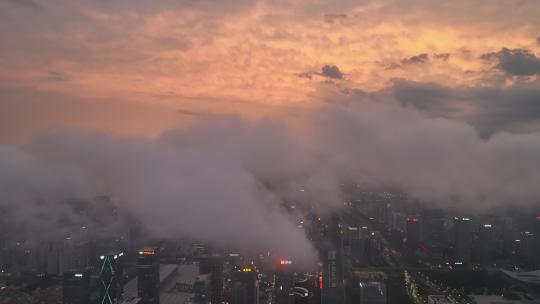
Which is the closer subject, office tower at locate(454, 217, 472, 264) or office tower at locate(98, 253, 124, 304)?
office tower at locate(98, 253, 124, 304)

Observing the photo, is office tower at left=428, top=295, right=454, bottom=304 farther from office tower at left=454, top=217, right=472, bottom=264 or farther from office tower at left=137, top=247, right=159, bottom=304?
office tower at left=137, top=247, right=159, bottom=304

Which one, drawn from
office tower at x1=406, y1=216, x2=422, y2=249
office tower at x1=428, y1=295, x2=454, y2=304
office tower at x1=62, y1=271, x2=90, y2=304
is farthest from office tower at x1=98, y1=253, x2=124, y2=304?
office tower at x1=406, y1=216, x2=422, y2=249

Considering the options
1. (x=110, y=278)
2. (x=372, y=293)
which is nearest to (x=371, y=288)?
(x=372, y=293)

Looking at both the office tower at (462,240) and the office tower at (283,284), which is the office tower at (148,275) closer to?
the office tower at (283,284)

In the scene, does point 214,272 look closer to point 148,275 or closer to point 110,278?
point 148,275

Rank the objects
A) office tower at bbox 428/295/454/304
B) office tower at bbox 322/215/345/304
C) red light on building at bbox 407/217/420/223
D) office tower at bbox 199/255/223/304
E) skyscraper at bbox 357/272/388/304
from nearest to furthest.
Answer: office tower at bbox 199/255/223/304 < office tower at bbox 322/215/345/304 < skyscraper at bbox 357/272/388/304 < office tower at bbox 428/295/454/304 < red light on building at bbox 407/217/420/223

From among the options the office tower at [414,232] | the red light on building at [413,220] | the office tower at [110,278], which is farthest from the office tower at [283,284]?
the red light on building at [413,220]
